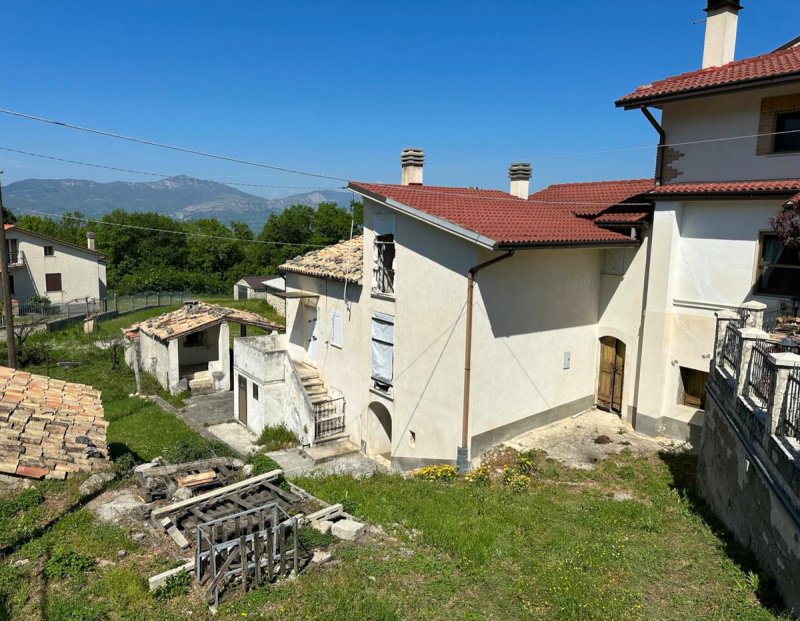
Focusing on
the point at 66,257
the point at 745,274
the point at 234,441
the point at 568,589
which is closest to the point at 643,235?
the point at 745,274

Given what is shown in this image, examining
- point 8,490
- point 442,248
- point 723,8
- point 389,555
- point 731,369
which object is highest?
point 723,8

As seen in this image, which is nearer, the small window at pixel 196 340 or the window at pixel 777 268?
the window at pixel 777 268

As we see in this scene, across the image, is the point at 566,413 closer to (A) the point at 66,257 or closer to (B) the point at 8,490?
(B) the point at 8,490

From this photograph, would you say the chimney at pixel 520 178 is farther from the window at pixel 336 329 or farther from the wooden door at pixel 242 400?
the wooden door at pixel 242 400

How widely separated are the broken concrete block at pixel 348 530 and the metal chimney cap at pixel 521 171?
12.7m

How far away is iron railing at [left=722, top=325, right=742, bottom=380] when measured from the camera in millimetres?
9179

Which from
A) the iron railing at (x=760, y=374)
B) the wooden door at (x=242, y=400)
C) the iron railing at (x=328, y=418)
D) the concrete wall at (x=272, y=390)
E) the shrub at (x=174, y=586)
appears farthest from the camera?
the wooden door at (x=242, y=400)

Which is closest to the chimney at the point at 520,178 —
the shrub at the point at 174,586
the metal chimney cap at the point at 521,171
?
the metal chimney cap at the point at 521,171

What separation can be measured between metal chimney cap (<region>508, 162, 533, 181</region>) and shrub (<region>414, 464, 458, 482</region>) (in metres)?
9.66

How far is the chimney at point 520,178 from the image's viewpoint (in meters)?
18.2

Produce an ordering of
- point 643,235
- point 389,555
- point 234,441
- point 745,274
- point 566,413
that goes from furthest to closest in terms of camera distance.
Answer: point 234,441
point 566,413
point 643,235
point 745,274
point 389,555

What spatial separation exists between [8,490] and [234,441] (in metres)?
10.9

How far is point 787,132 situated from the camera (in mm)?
12086

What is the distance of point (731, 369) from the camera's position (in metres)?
9.97
